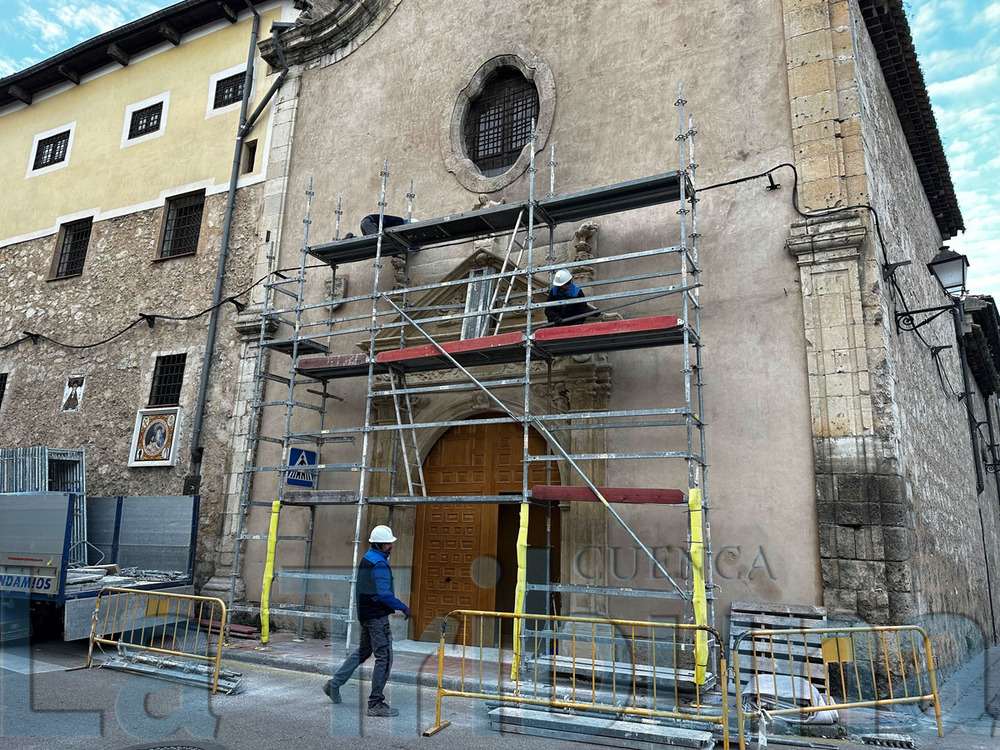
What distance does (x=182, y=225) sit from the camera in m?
14.0

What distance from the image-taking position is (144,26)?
1498cm

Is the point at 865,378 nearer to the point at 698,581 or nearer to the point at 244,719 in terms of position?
the point at 698,581

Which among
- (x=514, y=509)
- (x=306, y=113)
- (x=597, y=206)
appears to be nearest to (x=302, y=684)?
(x=514, y=509)

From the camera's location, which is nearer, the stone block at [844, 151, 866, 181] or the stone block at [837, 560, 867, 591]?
the stone block at [837, 560, 867, 591]

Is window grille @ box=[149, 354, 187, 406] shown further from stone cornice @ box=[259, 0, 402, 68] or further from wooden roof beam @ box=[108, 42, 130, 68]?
wooden roof beam @ box=[108, 42, 130, 68]

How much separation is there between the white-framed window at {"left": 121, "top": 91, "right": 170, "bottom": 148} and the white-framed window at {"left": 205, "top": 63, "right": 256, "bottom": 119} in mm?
1163

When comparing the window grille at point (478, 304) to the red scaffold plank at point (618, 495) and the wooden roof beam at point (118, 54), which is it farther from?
the wooden roof beam at point (118, 54)

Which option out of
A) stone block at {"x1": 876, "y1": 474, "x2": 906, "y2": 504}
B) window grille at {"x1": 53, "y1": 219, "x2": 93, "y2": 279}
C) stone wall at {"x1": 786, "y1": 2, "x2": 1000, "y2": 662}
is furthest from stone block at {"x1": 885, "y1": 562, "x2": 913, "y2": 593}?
window grille at {"x1": 53, "y1": 219, "x2": 93, "y2": 279}

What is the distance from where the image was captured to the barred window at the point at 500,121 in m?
11.0

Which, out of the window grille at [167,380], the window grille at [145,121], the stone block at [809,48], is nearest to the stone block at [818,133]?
the stone block at [809,48]

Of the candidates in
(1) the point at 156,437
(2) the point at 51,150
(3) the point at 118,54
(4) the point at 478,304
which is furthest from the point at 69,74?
(4) the point at 478,304

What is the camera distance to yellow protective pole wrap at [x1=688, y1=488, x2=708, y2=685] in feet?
21.6

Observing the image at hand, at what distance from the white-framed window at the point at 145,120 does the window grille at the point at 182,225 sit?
1.71m

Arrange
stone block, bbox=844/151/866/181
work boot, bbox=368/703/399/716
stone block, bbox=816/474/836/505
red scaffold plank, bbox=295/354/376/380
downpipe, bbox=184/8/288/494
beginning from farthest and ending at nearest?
downpipe, bbox=184/8/288/494 < red scaffold plank, bbox=295/354/376/380 < stone block, bbox=844/151/866/181 < stone block, bbox=816/474/836/505 < work boot, bbox=368/703/399/716
